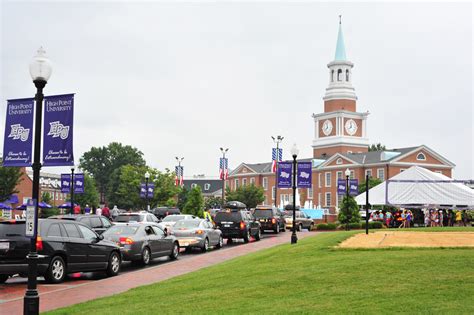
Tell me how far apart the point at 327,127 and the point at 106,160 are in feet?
159

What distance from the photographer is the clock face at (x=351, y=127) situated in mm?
117188

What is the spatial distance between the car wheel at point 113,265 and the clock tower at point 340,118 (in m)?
99.0

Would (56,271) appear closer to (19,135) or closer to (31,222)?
(19,135)

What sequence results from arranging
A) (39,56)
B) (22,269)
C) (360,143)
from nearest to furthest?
(39,56) → (22,269) → (360,143)

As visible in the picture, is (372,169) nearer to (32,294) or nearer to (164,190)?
(164,190)

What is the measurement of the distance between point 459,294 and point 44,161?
7232mm

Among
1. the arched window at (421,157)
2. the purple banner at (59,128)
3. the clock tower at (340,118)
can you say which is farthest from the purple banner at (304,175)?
the clock tower at (340,118)

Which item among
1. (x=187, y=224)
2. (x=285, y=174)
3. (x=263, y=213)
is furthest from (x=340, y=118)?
(x=187, y=224)

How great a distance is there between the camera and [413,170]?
3478cm

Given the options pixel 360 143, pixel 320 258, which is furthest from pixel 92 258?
pixel 360 143

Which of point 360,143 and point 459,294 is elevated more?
point 360,143

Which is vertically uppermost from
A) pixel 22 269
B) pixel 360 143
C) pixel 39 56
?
pixel 360 143

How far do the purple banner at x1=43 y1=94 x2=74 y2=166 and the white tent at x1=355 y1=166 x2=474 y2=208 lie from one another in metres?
25.5

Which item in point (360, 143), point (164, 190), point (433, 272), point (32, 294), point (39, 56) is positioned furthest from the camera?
point (360, 143)
